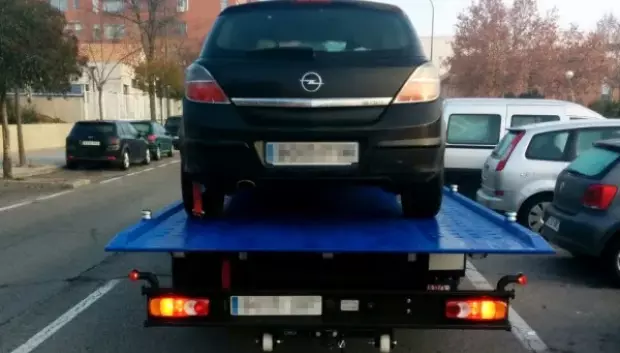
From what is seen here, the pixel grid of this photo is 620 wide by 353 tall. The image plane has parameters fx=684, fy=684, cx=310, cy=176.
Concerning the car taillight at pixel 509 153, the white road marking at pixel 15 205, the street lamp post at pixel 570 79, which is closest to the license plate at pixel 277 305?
the car taillight at pixel 509 153

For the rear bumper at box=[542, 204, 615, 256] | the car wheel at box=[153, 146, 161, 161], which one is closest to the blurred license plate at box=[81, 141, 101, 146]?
the car wheel at box=[153, 146, 161, 161]

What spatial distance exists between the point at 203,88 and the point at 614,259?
14.7 ft

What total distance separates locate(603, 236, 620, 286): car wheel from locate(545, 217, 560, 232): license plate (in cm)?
63

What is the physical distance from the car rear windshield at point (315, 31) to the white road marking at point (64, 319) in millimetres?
2422

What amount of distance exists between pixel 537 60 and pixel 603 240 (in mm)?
36754

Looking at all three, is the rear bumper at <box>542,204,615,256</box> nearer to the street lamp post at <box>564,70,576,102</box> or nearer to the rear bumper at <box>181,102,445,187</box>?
the rear bumper at <box>181,102,445,187</box>

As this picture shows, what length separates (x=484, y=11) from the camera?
134ft

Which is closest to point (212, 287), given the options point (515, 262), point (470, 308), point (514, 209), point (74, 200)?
point (470, 308)

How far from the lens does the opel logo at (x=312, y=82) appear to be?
13.0 ft

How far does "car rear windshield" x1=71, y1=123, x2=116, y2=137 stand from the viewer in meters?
20.6

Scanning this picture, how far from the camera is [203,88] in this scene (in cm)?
410

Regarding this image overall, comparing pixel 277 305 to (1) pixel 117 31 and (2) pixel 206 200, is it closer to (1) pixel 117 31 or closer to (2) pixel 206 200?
(2) pixel 206 200

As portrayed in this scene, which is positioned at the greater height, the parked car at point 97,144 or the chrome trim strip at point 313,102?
the chrome trim strip at point 313,102

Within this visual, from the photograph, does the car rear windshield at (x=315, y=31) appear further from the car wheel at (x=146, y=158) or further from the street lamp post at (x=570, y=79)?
the street lamp post at (x=570, y=79)
